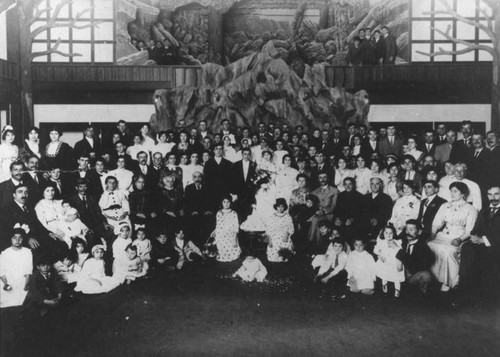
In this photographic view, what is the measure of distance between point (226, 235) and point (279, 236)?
610 mm

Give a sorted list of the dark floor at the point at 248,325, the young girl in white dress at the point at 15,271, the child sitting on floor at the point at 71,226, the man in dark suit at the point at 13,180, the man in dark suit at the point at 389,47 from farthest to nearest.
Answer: the man in dark suit at the point at 389,47
the child sitting on floor at the point at 71,226
the man in dark suit at the point at 13,180
the young girl in white dress at the point at 15,271
the dark floor at the point at 248,325

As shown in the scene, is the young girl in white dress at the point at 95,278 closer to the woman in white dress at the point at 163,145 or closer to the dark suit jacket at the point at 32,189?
the dark suit jacket at the point at 32,189

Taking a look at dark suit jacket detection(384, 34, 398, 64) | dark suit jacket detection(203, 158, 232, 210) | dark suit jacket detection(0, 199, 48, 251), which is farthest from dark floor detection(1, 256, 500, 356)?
dark suit jacket detection(384, 34, 398, 64)

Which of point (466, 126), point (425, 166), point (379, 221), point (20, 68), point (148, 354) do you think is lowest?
point (148, 354)

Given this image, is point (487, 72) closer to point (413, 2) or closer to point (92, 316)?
point (413, 2)

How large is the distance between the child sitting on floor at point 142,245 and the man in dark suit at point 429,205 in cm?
288

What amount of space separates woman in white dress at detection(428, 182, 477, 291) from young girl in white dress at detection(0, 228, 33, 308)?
151 inches

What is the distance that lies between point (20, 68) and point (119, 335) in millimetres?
4423

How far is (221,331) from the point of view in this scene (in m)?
4.42

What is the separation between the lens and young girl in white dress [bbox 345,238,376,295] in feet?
17.3

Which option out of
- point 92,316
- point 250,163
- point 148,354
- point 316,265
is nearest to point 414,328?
point 316,265

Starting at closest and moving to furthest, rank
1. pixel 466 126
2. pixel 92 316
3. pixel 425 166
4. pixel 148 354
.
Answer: pixel 148 354 → pixel 92 316 → pixel 425 166 → pixel 466 126

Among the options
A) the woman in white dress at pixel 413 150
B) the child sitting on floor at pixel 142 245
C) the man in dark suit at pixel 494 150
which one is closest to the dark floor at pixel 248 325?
the child sitting on floor at pixel 142 245

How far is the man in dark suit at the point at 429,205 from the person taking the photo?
5.54m
